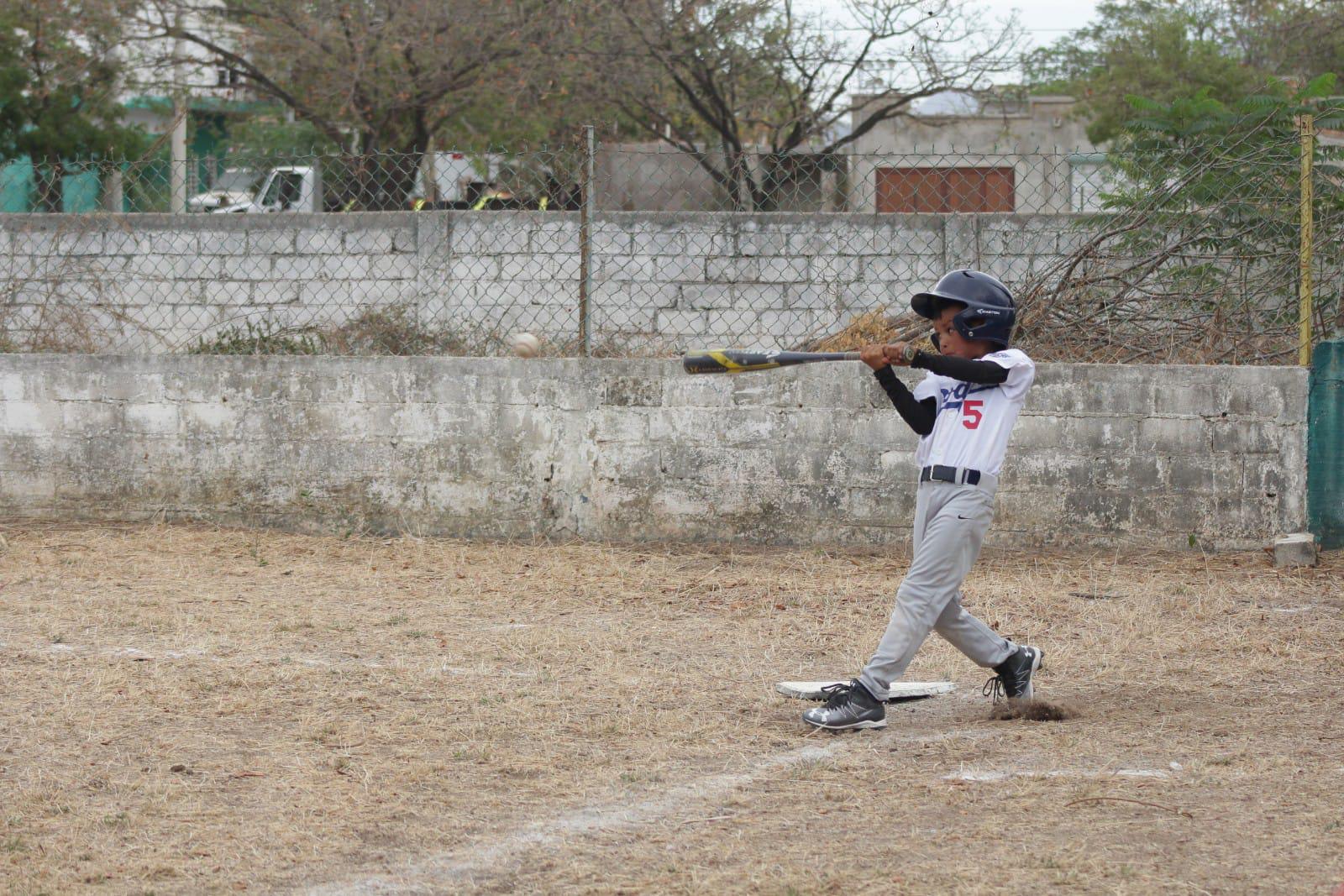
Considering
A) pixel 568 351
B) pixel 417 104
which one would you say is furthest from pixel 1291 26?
pixel 568 351

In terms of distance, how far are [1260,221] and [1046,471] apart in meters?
1.91

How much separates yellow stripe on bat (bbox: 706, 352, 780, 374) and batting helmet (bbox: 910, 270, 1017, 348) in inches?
23.3

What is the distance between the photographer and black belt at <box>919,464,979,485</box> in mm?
4801

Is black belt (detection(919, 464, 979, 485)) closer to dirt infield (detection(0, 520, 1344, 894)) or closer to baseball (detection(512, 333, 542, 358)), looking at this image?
dirt infield (detection(0, 520, 1344, 894))

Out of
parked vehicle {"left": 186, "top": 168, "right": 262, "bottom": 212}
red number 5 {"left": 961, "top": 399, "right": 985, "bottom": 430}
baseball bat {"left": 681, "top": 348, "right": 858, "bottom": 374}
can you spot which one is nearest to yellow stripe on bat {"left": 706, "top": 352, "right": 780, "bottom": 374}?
baseball bat {"left": 681, "top": 348, "right": 858, "bottom": 374}

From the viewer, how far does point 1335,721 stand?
15.6ft

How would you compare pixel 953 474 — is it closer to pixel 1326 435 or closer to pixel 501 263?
pixel 1326 435

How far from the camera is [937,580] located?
4770mm

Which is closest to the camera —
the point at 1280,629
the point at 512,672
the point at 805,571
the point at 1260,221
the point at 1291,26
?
the point at 512,672

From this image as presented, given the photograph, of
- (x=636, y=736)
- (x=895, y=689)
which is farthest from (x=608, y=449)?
(x=636, y=736)

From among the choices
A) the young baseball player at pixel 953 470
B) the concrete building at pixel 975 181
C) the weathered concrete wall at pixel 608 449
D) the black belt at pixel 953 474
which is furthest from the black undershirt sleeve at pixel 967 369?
the weathered concrete wall at pixel 608 449

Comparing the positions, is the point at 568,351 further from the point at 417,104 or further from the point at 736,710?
the point at 417,104

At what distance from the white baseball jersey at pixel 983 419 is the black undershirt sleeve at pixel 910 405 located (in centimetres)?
8

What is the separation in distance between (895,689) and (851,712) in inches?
24.4
